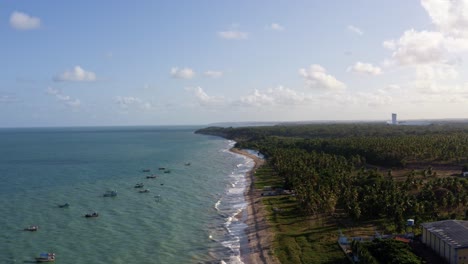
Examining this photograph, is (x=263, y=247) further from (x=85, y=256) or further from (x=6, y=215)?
(x=6, y=215)

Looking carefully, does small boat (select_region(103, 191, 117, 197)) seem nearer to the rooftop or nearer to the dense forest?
the dense forest

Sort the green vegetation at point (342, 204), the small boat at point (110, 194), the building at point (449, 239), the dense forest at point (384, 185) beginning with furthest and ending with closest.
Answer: the small boat at point (110, 194), the dense forest at point (384, 185), the green vegetation at point (342, 204), the building at point (449, 239)

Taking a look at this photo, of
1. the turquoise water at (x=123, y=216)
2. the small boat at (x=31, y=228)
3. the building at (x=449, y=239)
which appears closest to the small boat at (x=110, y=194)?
the turquoise water at (x=123, y=216)

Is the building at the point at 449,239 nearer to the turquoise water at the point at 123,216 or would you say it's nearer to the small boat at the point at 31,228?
the turquoise water at the point at 123,216

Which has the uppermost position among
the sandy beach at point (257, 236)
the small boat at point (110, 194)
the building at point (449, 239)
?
the building at point (449, 239)

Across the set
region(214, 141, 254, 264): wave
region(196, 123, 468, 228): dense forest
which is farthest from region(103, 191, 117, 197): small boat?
region(196, 123, 468, 228): dense forest

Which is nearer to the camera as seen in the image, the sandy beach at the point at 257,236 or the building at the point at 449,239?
the building at the point at 449,239

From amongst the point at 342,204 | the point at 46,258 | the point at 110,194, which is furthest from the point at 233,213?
the point at 46,258

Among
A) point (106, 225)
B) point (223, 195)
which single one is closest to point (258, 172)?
point (223, 195)
